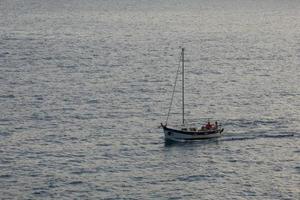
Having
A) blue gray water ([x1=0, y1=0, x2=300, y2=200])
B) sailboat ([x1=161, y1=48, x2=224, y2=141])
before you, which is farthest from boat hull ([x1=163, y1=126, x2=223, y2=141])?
blue gray water ([x1=0, y1=0, x2=300, y2=200])

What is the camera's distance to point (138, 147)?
419 feet

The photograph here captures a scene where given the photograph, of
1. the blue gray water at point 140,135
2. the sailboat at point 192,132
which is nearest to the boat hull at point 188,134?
the sailboat at point 192,132

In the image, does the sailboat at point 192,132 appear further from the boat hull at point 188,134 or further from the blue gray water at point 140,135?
the blue gray water at point 140,135

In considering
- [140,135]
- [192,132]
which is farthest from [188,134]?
[140,135]

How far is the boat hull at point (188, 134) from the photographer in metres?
130

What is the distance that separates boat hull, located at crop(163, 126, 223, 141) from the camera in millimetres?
130000

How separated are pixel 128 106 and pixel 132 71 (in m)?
37.0

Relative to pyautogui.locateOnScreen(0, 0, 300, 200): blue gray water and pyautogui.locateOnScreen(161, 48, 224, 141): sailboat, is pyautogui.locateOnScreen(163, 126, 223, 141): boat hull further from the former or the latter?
pyautogui.locateOnScreen(0, 0, 300, 200): blue gray water

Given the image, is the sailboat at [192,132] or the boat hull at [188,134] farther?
the sailboat at [192,132]

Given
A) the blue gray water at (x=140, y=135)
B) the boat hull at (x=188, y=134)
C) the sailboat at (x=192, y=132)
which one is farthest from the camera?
the sailboat at (x=192, y=132)

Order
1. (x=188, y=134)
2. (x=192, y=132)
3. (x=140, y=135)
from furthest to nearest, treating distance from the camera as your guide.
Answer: (x=140, y=135), (x=188, y=134), (x=192, y=132)

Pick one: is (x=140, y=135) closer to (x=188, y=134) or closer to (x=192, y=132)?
(x=188, y=134)

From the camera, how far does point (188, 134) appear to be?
131 metres

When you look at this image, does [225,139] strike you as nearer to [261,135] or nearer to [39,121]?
[261,135]
